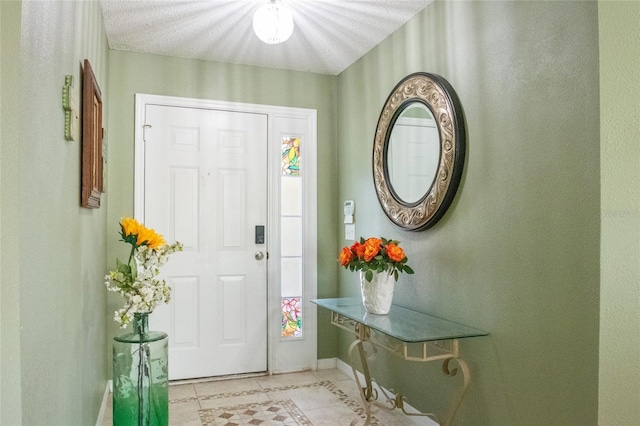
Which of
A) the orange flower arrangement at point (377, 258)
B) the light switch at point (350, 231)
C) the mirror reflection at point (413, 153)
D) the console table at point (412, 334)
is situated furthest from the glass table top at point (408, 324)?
the light switch at point (350, 231)

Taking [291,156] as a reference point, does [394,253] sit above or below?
below

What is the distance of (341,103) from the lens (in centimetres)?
387

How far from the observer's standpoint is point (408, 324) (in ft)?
7.69

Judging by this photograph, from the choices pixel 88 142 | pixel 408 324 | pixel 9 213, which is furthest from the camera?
pixel 408 324

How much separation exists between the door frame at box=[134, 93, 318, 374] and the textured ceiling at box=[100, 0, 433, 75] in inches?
14.4

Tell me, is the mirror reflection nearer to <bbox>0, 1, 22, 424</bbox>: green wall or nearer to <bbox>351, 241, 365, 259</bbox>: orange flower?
<bbox>351, 241, 365, 259</bbox>: orange flower

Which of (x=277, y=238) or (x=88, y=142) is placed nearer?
(x=88, y=142)

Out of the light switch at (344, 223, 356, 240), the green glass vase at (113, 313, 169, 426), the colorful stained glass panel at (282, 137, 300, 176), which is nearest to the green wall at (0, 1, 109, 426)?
the green glass vase at (113, 313, 169, 426)

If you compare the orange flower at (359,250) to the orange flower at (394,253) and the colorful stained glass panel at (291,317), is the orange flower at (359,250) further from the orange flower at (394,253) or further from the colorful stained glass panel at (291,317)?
the colorful stained glass panel at (291,317)

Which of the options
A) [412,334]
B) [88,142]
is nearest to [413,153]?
[412,334]

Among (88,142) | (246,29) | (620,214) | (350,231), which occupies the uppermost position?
(246,29)

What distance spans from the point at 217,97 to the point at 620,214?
2898 millimetres

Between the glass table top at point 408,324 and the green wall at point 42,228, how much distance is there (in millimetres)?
1303

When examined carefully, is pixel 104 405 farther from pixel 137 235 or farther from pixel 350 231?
pixel 350 231
